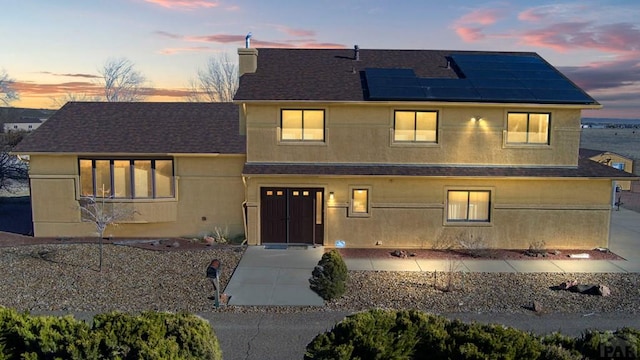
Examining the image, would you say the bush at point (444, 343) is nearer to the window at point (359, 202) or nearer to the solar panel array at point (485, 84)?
the window at point (359, 202)

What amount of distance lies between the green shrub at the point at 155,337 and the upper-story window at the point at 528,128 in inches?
574

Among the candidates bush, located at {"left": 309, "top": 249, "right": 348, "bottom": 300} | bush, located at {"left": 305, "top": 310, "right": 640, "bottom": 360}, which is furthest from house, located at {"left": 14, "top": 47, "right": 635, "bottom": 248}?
bush, located at {"left": 305, "top": 310, "right": 640, "bottom": 360}

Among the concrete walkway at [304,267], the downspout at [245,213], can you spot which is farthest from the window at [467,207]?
the downspout at [245,213]

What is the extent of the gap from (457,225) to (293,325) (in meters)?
9.32

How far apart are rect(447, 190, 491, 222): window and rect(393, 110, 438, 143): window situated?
2403 millimetres

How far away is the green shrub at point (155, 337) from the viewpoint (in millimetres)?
7086

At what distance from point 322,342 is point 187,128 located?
15.5 metres

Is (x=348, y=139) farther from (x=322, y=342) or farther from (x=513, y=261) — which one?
(x=322, y=342)

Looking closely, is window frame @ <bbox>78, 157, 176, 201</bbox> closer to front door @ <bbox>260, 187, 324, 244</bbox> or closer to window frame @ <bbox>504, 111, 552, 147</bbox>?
front door @ <bbox>260, 187, 324, 244</bbox>

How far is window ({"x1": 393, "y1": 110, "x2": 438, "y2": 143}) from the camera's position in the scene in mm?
18314

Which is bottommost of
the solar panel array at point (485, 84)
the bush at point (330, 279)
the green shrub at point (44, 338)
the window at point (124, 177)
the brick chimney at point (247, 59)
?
the bush at point (330, 279)

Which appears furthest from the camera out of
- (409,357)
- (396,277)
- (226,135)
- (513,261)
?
(226,135)

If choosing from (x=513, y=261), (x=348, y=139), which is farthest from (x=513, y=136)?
(x=348, y=139)

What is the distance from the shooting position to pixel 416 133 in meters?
18.4
